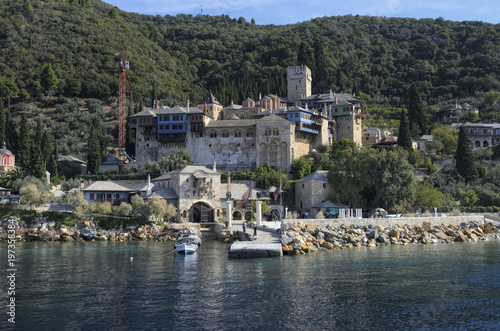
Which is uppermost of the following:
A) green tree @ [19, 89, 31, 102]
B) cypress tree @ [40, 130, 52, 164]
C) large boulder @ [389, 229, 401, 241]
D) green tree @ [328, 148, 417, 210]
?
green tree @ [19, 89, 31, 102]

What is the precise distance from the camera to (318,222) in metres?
41.5

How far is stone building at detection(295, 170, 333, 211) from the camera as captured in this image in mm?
54438

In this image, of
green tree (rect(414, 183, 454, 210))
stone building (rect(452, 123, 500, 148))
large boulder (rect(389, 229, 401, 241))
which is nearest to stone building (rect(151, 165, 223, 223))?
large boulder (rect(389, 229, 401, 241))

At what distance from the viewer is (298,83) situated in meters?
86.1

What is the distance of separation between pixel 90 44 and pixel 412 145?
75.6m

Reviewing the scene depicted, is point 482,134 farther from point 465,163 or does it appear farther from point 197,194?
point 197,194

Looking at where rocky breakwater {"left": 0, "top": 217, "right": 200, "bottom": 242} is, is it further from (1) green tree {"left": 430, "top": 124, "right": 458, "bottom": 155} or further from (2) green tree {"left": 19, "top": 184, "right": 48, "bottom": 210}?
(1) green tree {"left": 430, "top": 124, "right": 458, "bottom": 155}

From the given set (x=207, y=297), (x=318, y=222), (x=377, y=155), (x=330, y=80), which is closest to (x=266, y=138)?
(x=377, y=155)

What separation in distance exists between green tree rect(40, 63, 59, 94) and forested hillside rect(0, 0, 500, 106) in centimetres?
144

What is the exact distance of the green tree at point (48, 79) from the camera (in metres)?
96.2

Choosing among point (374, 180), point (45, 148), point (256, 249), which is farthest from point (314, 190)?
point (45, 148)

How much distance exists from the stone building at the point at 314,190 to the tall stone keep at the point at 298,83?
3173 centimetres

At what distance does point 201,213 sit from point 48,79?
58454mm

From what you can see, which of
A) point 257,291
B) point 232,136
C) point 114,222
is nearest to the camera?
point 257,291
